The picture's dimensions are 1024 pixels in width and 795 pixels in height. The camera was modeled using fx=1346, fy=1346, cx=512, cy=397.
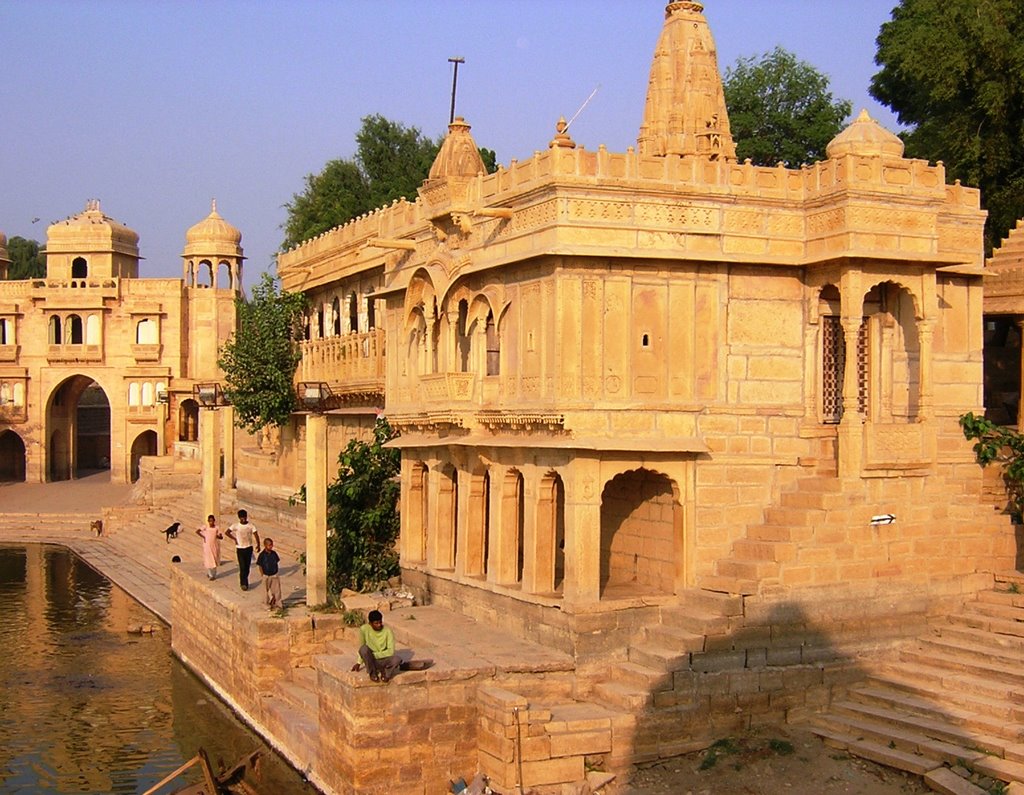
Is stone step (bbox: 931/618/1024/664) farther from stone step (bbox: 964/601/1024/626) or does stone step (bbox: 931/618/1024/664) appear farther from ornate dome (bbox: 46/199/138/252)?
ornate dome (bbox: 46/199/138/252)

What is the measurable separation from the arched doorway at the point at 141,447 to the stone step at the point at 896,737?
35811 millimetres

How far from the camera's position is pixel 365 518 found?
19.1 meters

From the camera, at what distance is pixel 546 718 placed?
12328 mm

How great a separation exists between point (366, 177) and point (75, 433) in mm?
14035

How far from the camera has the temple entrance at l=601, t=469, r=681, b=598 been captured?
1489cm

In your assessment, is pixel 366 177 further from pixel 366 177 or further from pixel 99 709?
pixel 99 709

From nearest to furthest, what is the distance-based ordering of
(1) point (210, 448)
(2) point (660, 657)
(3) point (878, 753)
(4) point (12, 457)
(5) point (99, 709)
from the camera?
(3) point (878, 753)
(2) point (660, 657)
(5) point (99, 709)
(1) point (210, 448)
(4) point (12, 457)

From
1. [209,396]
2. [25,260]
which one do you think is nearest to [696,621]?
[209,396]

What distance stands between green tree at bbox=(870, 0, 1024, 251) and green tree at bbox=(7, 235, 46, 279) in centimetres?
5913

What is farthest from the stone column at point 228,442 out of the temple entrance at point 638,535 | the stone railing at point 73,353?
the stone railing at point 73,353

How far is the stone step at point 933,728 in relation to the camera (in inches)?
448

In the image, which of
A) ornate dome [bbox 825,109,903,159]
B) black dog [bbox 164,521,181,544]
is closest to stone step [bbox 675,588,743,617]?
ornate dome [bbox 825,109,903,159]

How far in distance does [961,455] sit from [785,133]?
21.3 m

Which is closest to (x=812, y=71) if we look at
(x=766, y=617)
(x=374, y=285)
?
(x=374, y=285)
